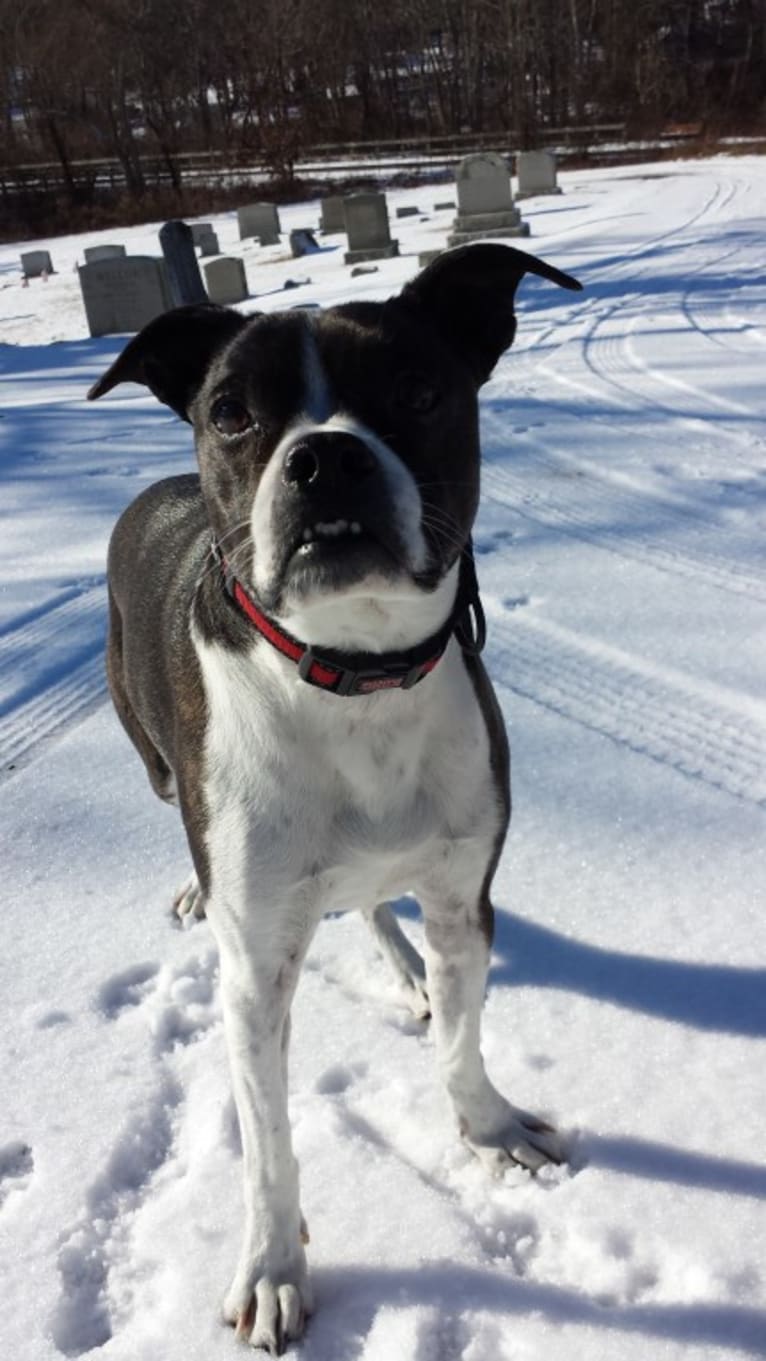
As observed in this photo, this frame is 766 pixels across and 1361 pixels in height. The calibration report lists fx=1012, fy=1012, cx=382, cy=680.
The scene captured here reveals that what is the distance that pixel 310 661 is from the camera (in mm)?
1731

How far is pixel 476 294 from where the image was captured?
2.12 meters

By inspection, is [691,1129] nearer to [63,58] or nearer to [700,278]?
[700,278]

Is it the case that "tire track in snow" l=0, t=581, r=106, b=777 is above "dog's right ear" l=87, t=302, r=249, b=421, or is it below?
below

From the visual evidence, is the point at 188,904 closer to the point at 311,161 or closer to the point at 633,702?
the point at 633,702

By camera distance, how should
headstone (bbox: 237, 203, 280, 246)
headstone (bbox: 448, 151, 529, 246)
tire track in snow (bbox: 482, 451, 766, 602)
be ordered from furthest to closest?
headstone (bbox: 237, 203, 280, 246) → headstone (bbox: 448, 151, 529, 246) → tire track in snow (bbox: 482, 451, 766, 602)

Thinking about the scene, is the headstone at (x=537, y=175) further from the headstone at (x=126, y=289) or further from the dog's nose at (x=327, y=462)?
the dog's nose at (x=327, y=462)

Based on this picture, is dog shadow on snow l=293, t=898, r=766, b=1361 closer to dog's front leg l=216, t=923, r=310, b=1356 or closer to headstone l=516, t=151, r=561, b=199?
dog's front leg l=216, t=923, r=310, b=1356

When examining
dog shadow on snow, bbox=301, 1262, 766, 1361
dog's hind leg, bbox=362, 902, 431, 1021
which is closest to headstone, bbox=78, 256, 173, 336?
dog's hind leg, bbox=362, 902, 431, 1021

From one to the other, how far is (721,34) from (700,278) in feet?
169

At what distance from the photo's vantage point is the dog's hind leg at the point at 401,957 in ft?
8.41

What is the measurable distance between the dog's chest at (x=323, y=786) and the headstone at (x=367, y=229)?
1838 cm

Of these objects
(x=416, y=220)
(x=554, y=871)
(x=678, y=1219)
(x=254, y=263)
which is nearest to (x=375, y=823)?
(x=678, y=1219)

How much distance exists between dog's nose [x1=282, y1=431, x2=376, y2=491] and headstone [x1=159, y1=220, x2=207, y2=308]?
1134 cm

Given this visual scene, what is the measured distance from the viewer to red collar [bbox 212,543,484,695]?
1740mm
